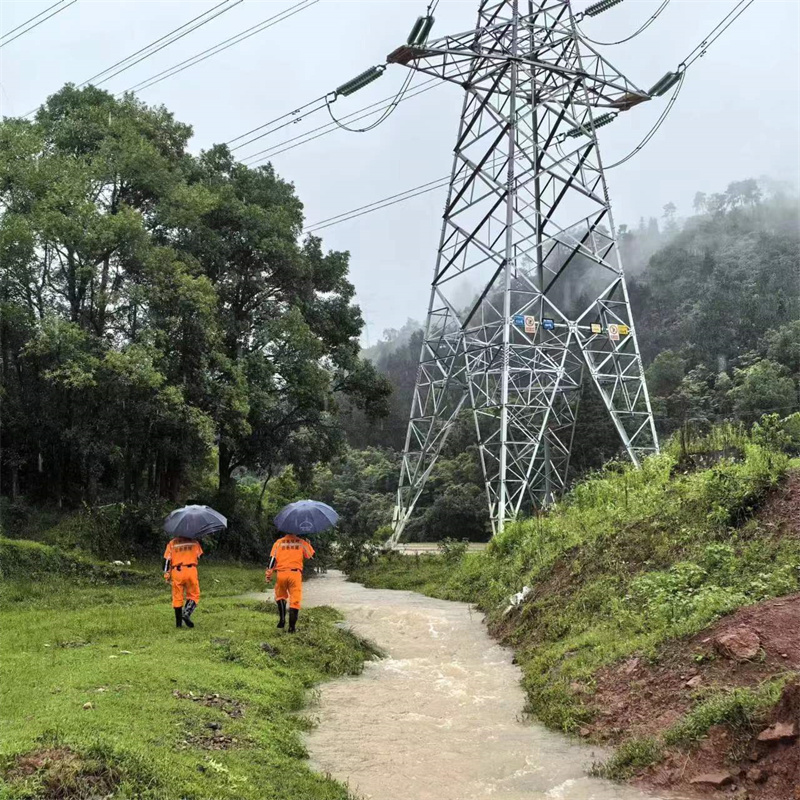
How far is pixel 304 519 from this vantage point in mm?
10172

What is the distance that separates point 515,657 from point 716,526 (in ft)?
10.4

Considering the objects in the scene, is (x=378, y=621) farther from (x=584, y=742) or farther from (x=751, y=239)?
(x=751, y=239)

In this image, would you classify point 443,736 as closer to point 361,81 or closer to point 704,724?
point 704,724

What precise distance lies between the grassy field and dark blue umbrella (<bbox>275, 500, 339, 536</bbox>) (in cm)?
141

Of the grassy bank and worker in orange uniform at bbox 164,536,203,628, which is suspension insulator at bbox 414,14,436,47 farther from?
worker in orange uniform at bbox 164,536,203,628

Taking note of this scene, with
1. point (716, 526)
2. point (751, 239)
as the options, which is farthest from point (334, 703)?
point (751, 239)

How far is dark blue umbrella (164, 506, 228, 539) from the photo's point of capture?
10.1m

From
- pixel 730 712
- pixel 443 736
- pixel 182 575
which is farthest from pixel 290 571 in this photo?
pixel 730 712

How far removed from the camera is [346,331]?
997 inches

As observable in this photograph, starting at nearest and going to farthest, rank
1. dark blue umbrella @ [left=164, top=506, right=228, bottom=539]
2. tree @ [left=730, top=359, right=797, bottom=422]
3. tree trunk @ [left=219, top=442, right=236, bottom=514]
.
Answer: dark blue umbrella @ [left=164, top=506, right=228, bottom=539], tree trunk @ [left=219, top=442, right=236, bottom=514], tree @ [left=730, top=359, right=797, bottom=422]

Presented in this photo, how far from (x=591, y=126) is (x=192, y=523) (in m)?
17.6

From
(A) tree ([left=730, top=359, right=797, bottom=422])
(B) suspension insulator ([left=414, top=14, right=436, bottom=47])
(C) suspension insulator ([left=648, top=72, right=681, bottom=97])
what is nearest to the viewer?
(B) suspension insulator ([left=414, top=14, right=436, bottom=47])

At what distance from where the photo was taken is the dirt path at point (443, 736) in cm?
553

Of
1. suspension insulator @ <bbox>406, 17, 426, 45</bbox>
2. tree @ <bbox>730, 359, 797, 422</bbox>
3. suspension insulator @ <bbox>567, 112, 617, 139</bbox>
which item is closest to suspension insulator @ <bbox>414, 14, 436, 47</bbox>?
suspension insulator @ <bbox>406, 17, 426, 45</bbox>
